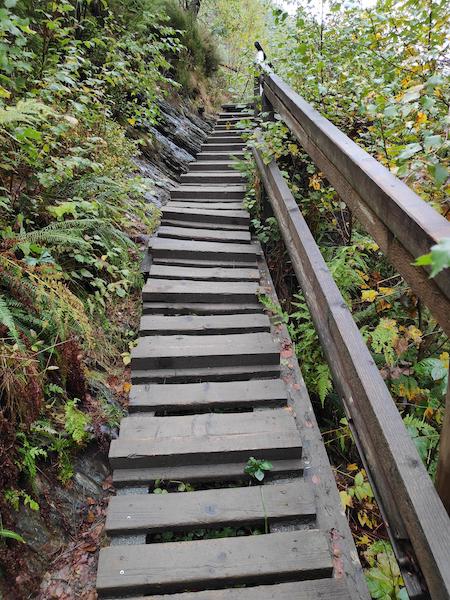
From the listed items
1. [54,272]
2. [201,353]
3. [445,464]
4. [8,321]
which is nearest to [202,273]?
[201,353]

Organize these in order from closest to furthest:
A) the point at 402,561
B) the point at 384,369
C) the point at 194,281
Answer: the point at 402,561 < the point at 384,369 < the point at 194,281

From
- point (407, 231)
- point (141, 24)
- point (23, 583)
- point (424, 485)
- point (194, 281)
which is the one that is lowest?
point (23, 583)

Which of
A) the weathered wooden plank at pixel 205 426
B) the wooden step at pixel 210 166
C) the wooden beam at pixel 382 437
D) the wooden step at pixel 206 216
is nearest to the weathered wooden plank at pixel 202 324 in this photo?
the weathered wooden plank at pixel 205 426

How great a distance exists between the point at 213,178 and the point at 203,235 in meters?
2.24

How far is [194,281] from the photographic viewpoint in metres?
4.31

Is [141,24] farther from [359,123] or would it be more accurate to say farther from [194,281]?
[194,281]

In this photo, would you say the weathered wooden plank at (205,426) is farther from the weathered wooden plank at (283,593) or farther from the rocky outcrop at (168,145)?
the rocky outcrop at (168,145)

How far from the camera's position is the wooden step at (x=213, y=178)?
681 cm

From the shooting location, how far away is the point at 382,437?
1487mm

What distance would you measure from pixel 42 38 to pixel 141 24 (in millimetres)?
2410

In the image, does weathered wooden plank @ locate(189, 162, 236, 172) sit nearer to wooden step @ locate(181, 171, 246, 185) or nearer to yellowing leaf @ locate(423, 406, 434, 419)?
wooden step @ locate(181, 171, 246, 185)

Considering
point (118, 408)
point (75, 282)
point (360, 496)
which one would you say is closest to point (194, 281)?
point (75, 282)

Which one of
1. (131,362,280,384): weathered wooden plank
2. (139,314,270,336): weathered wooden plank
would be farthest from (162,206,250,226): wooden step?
(131,362,280,384): weathered wooden plank

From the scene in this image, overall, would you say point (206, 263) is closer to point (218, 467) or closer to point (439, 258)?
point (218, 467)
